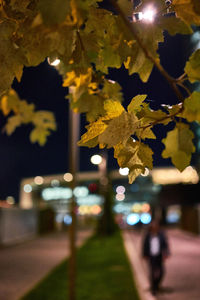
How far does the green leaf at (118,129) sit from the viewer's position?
65.2 inches

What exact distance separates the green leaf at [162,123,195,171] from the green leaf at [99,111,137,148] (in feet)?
0.58

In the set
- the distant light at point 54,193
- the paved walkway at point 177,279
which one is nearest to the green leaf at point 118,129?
the paved walkway at point 177,279

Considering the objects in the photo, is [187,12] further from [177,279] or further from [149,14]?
[177,279]

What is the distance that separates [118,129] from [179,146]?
0.28 metres

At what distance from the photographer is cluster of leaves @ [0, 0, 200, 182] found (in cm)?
158

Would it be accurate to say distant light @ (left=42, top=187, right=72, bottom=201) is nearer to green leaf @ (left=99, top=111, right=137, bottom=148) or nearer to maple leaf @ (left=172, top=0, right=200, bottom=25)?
green leaf @ (left=99, top=111, right=137, bottom=148)

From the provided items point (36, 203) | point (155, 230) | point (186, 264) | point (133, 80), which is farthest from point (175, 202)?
point (133, 80)

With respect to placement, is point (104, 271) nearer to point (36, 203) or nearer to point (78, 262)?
point (78, 262)

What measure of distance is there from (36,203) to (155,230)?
231 ft

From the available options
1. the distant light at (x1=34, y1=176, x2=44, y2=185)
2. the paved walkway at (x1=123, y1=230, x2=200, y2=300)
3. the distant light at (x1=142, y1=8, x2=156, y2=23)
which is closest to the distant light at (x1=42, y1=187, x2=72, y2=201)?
the distant light at (x1=34, y1=176, x2=44, y2=185)

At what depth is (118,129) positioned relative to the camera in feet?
5.49

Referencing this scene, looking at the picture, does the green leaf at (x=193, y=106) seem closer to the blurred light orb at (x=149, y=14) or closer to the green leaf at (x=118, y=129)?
the green leaf at (x=118, y=129)

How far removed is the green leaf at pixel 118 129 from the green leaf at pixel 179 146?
0.18 metres

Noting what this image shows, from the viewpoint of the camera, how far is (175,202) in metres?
54.2
